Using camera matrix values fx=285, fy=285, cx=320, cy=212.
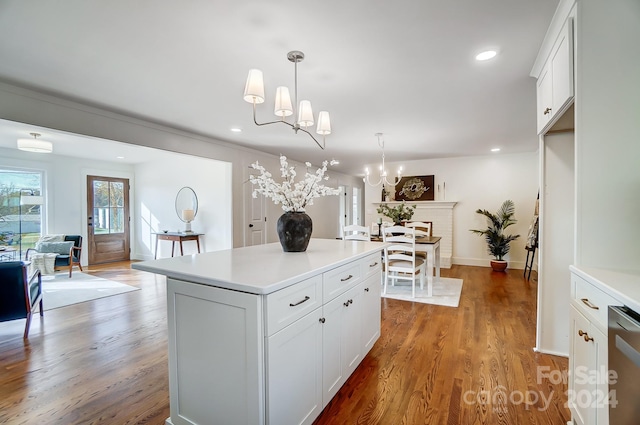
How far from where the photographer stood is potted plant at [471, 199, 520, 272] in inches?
224

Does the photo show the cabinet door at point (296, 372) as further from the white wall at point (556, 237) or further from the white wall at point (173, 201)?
the white wall at point (173, 201)

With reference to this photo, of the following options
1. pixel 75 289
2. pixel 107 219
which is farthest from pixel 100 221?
pixel 75 289

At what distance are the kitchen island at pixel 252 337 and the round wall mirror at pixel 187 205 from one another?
455 centimetres

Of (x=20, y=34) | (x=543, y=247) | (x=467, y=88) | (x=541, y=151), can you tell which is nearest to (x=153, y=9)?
(x=20, y=34)

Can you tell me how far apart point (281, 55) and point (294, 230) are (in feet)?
4.22

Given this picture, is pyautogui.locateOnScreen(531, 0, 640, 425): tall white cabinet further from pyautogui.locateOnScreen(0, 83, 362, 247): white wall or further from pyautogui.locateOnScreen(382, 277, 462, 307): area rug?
pyautogui.locateOnScreen(0, 83, 362, 247): white wall

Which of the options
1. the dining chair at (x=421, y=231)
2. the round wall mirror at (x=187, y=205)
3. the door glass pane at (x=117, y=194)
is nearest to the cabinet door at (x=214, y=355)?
the dining chair at (x=421, y=231)

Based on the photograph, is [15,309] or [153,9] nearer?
[153,9]

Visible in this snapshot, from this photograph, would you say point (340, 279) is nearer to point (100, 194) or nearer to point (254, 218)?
point (254, 218)

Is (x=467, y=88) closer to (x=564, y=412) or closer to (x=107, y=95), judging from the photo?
(x=564, y=412)

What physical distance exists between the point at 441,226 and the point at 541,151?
420 centimetres

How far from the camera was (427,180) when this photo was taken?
262 inches

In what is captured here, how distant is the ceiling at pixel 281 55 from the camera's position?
1.63 meters

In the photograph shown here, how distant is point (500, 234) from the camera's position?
19.3ft
